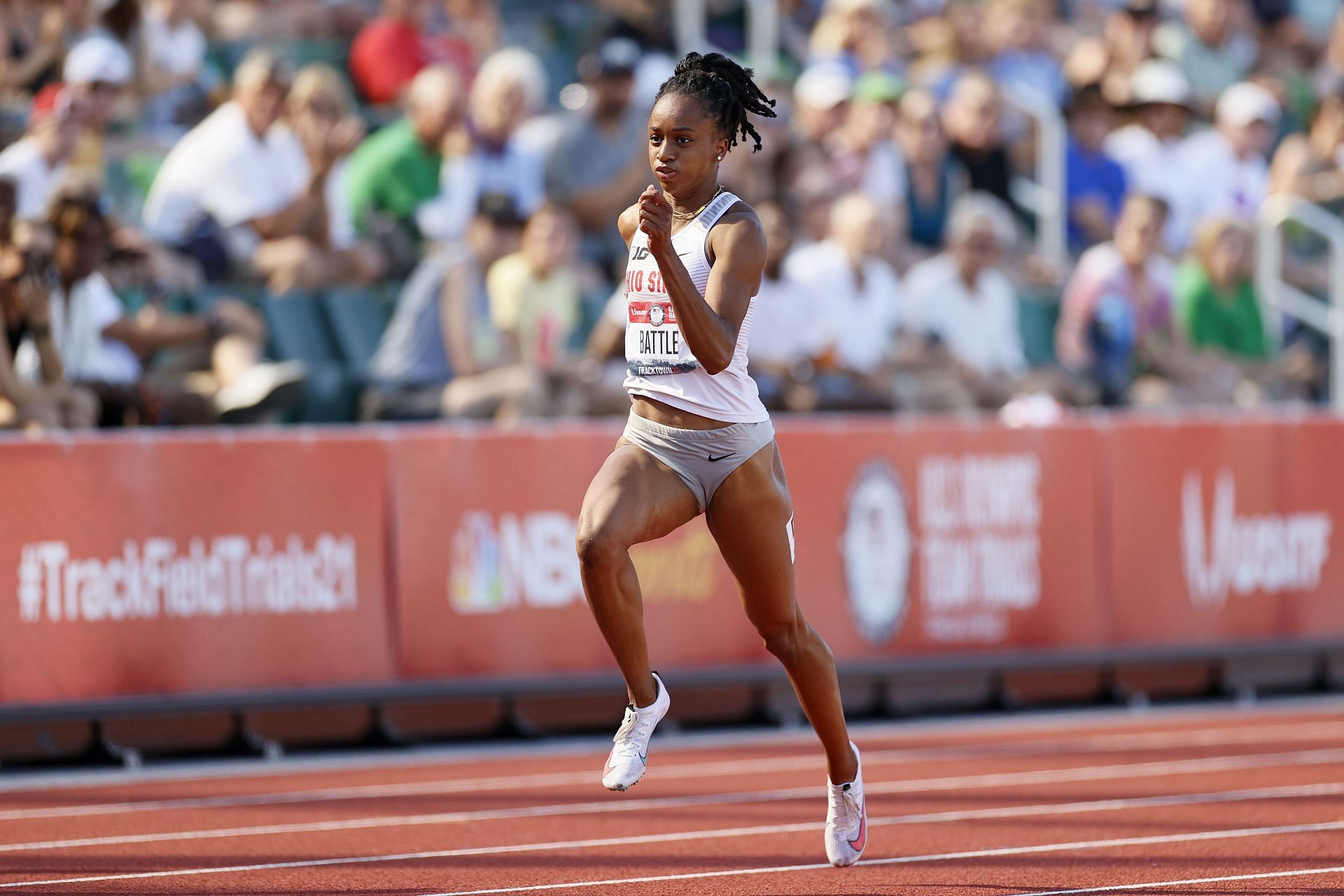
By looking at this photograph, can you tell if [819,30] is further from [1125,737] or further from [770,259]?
[1125,737]

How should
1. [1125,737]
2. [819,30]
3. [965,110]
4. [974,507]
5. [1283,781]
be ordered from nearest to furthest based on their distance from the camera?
[1283,781], [1125,737], [974,507], [965,110], [819,30]

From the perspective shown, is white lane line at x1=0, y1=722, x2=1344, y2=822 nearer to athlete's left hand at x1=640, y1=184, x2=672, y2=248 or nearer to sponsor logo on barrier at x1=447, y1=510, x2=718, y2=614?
sponsor logo on barrier at x1=447, y1=510, x2=718, y2=614

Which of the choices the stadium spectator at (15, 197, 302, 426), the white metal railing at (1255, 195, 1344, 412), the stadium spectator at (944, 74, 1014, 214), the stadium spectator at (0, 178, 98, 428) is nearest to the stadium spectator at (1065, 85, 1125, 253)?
the stadium spectator at (944, 74, 1014, 214)

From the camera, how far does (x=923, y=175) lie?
14.3 meters

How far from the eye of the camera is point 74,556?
8.69m

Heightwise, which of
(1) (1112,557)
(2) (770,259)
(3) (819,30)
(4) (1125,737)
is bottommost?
(4) (1125,737)

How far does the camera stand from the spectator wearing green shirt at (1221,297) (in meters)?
13.8

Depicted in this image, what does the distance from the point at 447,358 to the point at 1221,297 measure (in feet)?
19.3

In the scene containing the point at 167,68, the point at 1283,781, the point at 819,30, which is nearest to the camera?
the point at 1283,781

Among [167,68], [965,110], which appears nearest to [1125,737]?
[965,110]

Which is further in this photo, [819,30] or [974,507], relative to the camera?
[819,30]

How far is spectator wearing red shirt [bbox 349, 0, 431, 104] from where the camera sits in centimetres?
1335

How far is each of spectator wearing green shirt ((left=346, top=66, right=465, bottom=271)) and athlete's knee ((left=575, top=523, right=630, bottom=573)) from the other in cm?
685

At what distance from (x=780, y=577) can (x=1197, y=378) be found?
818 cm
